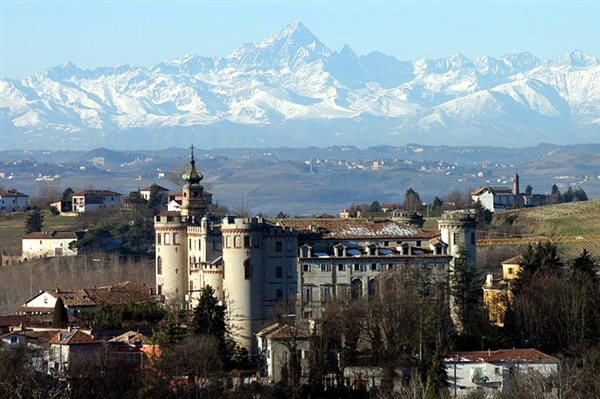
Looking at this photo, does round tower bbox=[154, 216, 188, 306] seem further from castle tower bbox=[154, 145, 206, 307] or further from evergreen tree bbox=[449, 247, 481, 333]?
evergreen tree bbox=[449, 247, 481, 333]

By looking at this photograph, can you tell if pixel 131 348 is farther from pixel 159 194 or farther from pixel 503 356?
pixel 159 194

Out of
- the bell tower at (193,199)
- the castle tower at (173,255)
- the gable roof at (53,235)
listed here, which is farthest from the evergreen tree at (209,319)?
the gable roof at (53,235)

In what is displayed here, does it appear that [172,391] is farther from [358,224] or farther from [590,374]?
[358,224]

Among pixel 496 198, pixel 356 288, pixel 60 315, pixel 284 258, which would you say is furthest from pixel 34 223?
pixel 356 288

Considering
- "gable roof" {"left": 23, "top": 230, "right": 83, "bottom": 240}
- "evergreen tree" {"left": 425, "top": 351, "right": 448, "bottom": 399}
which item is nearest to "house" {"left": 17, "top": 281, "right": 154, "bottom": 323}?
"evergreen tree" {"left": 425, "top": 351, "right": 448, "bottom": 399}

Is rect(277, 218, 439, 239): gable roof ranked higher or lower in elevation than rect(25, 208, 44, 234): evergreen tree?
higher

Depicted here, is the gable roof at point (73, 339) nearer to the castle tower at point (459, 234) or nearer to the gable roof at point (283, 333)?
the gable roof at point (283, 333)
